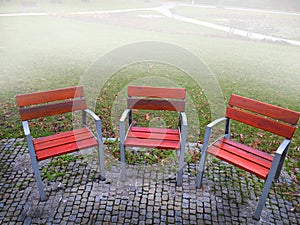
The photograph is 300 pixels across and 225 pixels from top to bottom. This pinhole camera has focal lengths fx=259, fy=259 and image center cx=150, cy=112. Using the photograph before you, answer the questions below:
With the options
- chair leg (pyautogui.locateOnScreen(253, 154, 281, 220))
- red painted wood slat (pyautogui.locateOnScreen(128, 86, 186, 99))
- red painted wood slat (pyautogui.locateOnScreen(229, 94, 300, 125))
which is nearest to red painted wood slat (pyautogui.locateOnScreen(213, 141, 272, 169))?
chair leg (pyautogui.locateOnScreen(253, 154, 281, 220))

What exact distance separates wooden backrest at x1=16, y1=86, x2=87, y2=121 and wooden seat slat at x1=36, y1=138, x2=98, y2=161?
0.50m

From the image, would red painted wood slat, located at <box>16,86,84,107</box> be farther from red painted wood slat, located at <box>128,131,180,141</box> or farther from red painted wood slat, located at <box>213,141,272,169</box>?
red painted wood slat, located at <box>213,141,272,169</box>

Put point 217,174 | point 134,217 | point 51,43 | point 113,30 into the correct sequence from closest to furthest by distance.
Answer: point 134,217 → point 217,174 → point 51,43 → point 113,30

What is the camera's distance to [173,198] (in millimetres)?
3508

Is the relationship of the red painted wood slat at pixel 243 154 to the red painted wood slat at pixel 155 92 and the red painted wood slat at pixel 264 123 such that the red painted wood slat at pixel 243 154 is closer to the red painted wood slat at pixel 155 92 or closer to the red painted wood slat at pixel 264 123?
the red painted wood slat at pixel 264 123

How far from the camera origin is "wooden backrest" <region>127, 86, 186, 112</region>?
12.5ft

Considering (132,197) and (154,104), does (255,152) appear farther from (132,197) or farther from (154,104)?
(132,197)

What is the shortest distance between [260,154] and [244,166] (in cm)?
43

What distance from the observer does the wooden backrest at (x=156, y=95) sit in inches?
150

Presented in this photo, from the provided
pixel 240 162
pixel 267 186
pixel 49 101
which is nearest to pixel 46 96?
pixel 49 101

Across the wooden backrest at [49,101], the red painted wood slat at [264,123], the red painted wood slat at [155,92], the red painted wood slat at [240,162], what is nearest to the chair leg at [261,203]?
the red painted wood slat at [240,162]

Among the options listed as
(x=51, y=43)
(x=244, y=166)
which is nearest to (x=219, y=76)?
(x=244, y=166)

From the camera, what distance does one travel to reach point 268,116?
3.38 meters

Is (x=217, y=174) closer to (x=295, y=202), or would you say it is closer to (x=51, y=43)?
(x=295, y=202)
